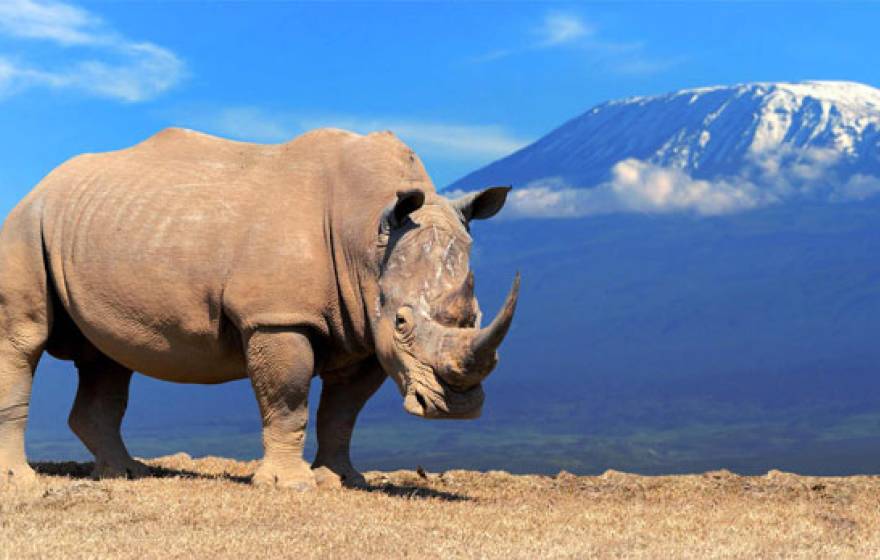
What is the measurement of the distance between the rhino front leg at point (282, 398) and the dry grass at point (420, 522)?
313 millimetres

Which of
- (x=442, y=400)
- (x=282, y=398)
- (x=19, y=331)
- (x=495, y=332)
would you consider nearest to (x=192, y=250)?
(x=282, y=398)

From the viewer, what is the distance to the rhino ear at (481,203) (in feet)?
40.7

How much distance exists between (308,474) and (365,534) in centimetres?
240

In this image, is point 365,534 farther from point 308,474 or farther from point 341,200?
point 341,200

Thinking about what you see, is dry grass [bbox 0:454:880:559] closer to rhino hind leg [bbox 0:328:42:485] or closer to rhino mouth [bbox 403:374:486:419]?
rhino hind leg [bbox 0:328:42:485]

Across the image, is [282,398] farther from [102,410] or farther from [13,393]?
[13,393]

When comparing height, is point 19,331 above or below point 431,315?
below

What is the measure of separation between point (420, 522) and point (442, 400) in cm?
103

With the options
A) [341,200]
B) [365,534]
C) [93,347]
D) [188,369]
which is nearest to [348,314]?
[341,200]

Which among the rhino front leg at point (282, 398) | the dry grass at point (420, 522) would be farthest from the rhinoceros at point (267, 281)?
the dry grass at point (420, 522)

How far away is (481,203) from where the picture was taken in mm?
12602

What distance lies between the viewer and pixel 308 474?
39.6ft

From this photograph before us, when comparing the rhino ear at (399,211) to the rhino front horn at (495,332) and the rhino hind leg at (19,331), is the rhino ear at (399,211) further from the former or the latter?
the rhino hind leg at (19,331)

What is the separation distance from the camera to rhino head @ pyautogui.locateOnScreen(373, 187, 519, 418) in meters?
10.6
